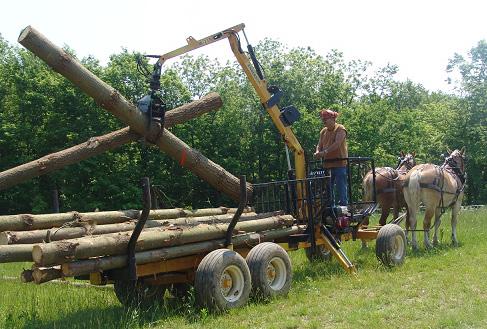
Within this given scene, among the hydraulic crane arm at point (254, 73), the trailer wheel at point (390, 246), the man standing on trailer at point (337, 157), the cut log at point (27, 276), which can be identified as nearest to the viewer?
the cut log at point (27, 276)

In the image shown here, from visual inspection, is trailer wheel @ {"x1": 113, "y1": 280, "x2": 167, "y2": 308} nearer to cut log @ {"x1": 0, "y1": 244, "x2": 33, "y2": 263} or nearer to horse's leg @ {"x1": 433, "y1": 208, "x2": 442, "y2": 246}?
cut log @ {"x1": 0, "y1": 244, "x2": 33, "y2": 263}

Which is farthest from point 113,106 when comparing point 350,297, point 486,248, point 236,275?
point 486,248

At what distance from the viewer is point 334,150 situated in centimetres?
1052

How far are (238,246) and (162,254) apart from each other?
5.82 feet

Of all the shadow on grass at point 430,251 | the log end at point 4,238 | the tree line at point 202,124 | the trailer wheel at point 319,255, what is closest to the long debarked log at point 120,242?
the log end at point 4,238

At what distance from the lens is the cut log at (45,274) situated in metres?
6.20

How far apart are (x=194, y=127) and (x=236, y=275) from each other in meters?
24.2

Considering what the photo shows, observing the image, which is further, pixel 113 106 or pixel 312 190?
pixel 312 190

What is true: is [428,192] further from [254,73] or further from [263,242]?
[263,242]

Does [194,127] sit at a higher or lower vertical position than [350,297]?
higher

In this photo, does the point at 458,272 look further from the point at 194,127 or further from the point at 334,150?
the point at 194,127

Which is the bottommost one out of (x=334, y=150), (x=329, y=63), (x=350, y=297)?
(x=350, y=297)

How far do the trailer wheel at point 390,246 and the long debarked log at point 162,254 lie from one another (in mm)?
1907

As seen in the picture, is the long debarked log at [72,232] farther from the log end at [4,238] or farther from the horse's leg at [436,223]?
the horse's leg at [436,223]
